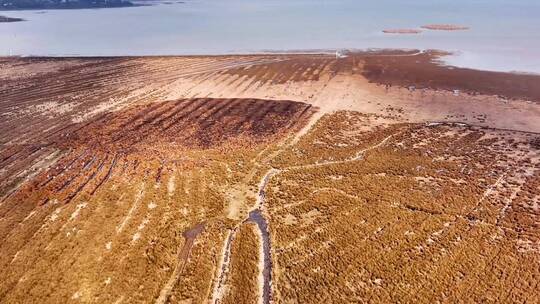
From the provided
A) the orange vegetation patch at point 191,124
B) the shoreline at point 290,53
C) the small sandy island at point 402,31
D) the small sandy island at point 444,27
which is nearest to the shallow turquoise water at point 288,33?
the shoreline at point 290,53

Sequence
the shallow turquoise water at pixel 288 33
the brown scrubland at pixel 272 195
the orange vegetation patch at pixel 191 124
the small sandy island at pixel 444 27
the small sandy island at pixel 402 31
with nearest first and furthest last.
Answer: the brown scrubland at pixel 272 195
the orange vegetation patch at pixel 191 124
the shallow turquoise water at pixel 288 33
the small sandy island at pixel 402 31
the small sandy island at pixel 444 27

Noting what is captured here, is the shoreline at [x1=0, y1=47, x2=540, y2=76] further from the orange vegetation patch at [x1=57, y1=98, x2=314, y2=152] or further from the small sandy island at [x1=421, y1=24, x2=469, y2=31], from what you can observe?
the orange vegetation patch at [x1=57, y1=98, x2=314, y2=152]

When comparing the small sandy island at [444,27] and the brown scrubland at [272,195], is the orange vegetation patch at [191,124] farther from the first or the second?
the small sandy island at [444,27]

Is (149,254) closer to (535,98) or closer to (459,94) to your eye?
(459,94)

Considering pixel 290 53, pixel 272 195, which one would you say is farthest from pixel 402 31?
pixel 272 195

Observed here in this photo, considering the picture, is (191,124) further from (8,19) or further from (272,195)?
(8,19)

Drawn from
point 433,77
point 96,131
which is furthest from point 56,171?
point 433,77
